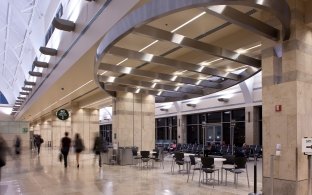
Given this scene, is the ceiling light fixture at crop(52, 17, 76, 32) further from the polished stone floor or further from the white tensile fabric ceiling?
the white tensile fabric ceiling

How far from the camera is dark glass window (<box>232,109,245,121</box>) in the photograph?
23.8 meters

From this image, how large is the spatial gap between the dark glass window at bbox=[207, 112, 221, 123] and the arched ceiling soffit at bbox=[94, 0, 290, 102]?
9.29 m

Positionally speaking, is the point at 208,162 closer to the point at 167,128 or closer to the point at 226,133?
the point at 226,133

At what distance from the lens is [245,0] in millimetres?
5367

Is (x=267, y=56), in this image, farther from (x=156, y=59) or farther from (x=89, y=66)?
(x=89, y=66)

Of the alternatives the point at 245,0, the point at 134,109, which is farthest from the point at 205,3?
the point at 134,109

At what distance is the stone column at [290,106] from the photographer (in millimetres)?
6828

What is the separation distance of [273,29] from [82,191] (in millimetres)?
6664

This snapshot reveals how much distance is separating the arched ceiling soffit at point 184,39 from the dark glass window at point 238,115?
7798 millimetres

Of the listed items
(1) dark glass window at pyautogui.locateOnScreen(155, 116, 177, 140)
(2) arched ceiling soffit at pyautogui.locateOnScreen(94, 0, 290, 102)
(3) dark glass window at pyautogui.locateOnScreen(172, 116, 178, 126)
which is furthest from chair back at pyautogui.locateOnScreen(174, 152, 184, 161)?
(1) dark glass window at pyautogui.locateOnScreen(155, 116, 177, 140)

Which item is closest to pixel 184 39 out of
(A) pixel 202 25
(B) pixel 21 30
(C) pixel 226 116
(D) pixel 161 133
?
(A) pixel 202 25

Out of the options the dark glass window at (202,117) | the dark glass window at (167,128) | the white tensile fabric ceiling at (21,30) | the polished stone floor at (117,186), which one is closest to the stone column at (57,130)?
the white tensile fabric ceiling at (21,30)

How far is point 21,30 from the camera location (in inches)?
1256

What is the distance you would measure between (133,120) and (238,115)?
9840mm
